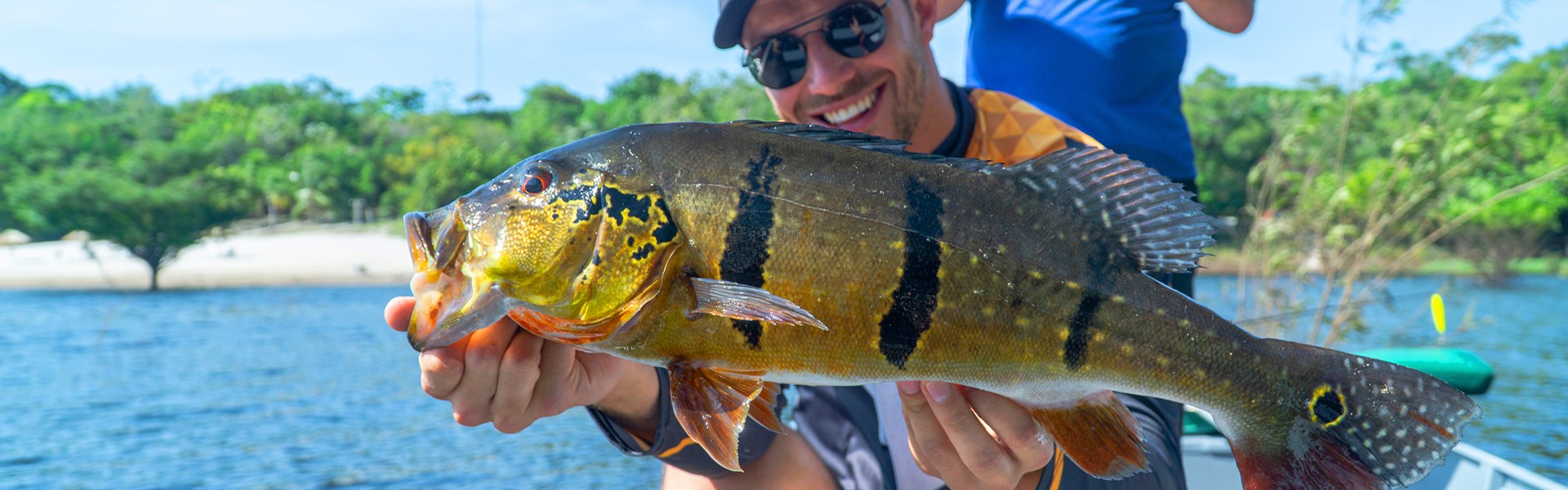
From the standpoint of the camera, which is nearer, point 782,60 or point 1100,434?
point 1100,434

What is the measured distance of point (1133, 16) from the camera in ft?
13.8

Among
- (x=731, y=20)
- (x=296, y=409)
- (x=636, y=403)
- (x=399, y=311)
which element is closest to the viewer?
(x=399, y=311)

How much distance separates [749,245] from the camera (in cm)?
172

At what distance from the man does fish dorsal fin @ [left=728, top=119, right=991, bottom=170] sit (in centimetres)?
49

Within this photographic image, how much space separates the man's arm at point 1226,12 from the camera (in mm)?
4066

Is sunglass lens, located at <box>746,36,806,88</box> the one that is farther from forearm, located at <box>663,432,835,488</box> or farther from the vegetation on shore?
the vegetation on shore

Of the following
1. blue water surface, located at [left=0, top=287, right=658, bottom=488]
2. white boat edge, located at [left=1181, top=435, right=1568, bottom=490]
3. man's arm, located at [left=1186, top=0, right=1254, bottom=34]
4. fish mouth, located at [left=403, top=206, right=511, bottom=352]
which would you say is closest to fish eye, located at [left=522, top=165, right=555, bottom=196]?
fish mouth, located at [left=403, top=206, right=511, bottom=352]

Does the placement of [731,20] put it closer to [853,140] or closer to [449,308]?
[853,140]

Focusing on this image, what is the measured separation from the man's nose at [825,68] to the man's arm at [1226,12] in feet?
6.20

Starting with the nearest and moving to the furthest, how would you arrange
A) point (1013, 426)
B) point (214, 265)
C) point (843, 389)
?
1. point (1013, 426)
2. point (843, 389)
3. point (214, 265)

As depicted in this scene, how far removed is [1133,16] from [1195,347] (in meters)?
2.79

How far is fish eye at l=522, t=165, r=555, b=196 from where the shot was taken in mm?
1759

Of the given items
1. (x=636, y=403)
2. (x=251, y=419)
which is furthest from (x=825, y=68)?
(x=251, y=419)

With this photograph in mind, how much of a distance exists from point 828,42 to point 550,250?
1640 mm
